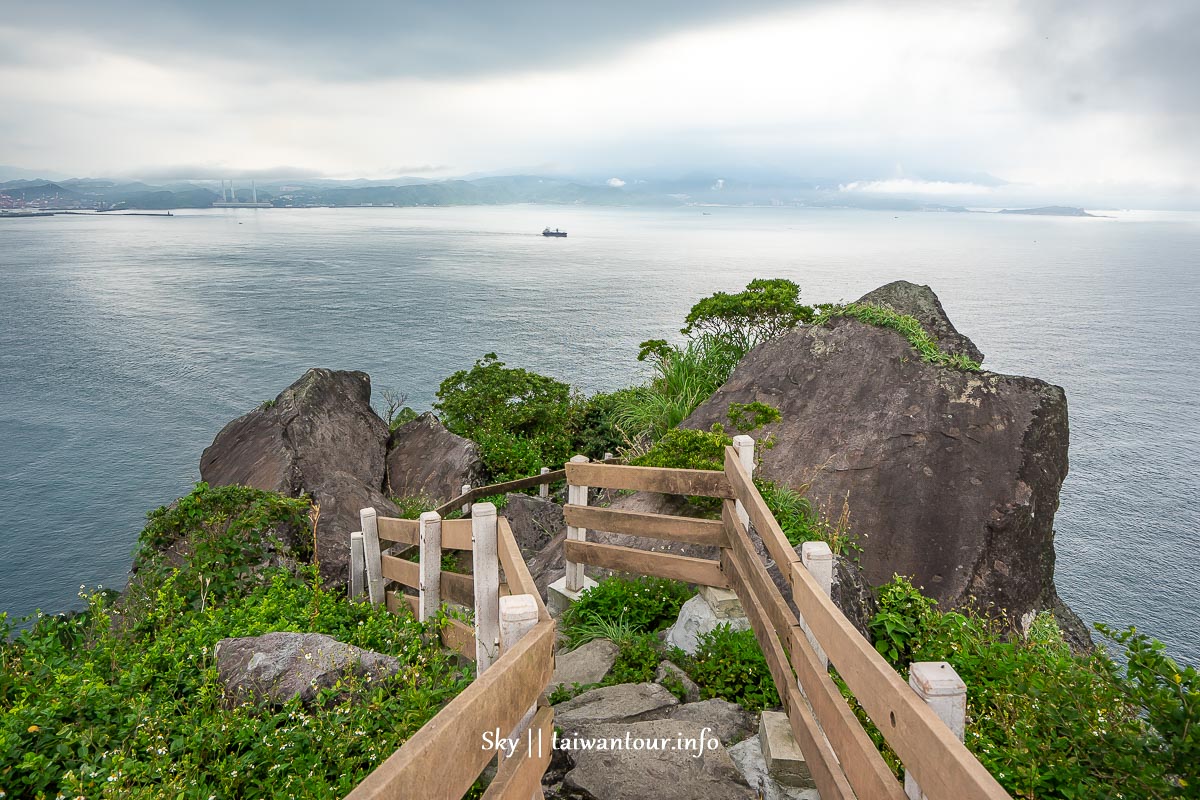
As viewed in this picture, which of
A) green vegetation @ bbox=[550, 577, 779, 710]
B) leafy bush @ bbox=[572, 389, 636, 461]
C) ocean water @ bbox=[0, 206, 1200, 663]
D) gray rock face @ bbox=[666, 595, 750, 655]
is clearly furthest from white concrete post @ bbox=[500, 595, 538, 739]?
Result: ocean water @ bbox=[0, 206, 1200, 663]

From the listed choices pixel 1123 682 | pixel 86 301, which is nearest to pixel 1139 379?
pixel 1123 682

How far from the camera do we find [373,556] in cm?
784

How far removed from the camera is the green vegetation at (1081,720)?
3.04 m

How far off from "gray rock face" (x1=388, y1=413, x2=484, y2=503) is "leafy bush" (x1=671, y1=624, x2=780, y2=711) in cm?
1027

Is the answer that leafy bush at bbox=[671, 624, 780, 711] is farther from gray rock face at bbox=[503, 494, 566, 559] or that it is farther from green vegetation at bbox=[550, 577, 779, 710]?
gray rock face at bbox=[503, 494, 566, 559]

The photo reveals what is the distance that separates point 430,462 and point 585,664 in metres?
11.1

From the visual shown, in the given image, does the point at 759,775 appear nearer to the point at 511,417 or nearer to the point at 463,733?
the point at 463,733

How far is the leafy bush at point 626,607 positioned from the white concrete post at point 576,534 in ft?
0.61

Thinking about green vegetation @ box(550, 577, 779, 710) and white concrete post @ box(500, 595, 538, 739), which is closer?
white concrete post @ box(500, 595, 538, 739)


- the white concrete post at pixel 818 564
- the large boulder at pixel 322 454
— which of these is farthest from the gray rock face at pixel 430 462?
the white concrete post at pixel 818 564

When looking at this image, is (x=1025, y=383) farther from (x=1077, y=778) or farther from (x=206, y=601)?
(x=206, y=601)

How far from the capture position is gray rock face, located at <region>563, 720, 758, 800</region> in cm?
413

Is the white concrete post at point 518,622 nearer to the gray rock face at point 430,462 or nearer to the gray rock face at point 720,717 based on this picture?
the gray rock face at point 720,717

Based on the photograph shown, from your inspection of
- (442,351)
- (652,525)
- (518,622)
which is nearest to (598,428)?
(652,525)
